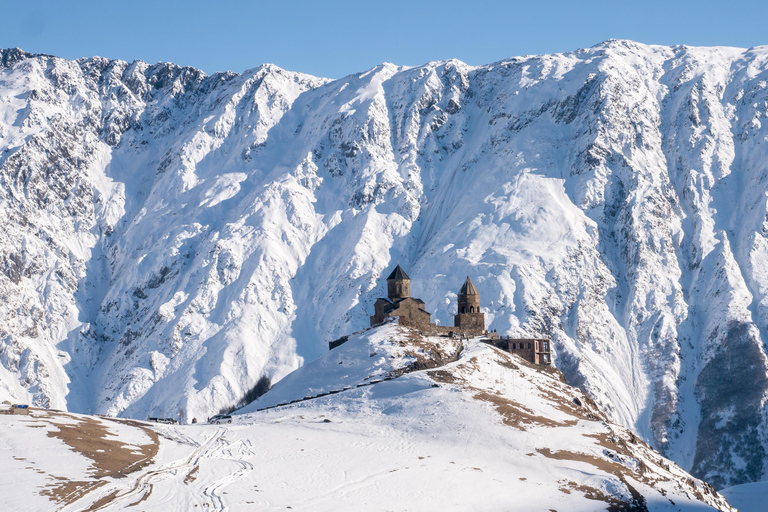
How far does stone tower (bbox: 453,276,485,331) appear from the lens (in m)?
139

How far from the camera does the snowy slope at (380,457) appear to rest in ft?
197

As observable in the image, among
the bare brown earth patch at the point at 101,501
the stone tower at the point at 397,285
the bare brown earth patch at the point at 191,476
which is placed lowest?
the bare brown earth patch at the point at 101,501

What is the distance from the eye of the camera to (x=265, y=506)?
57.3 meters

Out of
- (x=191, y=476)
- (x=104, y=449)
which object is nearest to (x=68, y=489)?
(x=191, y=476)

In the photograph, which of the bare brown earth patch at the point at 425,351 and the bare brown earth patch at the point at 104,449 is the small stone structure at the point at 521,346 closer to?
the bare brown earth patch at the point at 425,351

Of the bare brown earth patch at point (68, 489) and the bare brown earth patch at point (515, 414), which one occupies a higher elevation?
the bare brown earth patch at point (515, 414)

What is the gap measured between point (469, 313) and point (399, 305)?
36.2 feet

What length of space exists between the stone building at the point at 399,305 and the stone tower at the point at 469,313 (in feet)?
17.6

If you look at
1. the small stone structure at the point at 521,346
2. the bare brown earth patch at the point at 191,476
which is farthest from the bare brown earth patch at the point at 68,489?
the small stone structure at the point at 521,346

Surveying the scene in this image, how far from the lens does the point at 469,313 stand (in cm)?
14062

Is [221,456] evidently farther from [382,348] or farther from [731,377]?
[731,377]

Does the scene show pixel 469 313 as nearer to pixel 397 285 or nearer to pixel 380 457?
pixel 397 285

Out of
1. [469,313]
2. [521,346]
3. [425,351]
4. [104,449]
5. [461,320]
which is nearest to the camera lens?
[104,449]

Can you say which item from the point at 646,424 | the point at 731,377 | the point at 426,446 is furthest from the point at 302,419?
the point at 731,377
